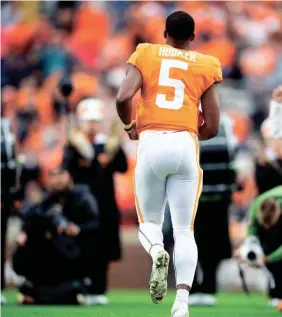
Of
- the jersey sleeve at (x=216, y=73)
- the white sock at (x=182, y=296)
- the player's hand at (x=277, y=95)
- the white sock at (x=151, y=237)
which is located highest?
the player's hand at (x=277, y=95)

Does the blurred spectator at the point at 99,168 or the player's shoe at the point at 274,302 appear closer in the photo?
the player's shoe at the point at 274,302

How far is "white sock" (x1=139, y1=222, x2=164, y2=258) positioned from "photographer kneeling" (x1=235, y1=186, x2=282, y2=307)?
220 cm

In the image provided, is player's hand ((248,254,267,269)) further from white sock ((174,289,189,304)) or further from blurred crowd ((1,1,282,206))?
blurred crowd ((1,1,282,206))

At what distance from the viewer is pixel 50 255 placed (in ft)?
36.2

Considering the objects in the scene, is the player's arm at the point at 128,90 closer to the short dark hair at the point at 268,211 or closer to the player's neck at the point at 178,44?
the player's neck at the point at 178,44

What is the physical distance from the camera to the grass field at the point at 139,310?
373 inches

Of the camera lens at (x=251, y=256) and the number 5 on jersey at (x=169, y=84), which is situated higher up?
the number 5 on jersey at (x=169, y=84)

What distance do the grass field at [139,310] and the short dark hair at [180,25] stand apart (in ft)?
8.53

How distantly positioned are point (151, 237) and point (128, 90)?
1.00m

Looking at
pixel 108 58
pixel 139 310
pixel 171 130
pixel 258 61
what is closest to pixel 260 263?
pixel 139 310

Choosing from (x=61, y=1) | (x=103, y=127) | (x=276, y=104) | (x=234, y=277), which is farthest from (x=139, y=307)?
(x=61, y=1)

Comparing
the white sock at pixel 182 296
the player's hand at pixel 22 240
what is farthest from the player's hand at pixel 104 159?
the white sock at pixel 182 296

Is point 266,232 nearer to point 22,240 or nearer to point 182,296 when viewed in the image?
point 22,240

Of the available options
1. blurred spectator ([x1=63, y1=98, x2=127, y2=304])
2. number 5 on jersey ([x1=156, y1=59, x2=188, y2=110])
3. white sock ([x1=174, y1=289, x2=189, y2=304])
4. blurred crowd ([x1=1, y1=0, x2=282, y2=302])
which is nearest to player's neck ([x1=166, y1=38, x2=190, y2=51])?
number 5 on jersey ([x1=156, y1=59, x2=188, y2=110])
